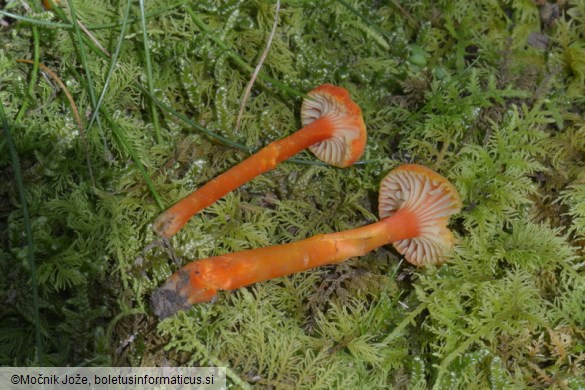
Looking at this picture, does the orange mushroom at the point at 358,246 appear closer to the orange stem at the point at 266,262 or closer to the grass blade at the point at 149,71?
the orange stem at the point at 266,262

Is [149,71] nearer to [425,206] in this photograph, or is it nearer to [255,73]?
[255,73]

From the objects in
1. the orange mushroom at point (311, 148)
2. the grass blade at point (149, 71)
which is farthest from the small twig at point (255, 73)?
the grass blade at point (149, 71)

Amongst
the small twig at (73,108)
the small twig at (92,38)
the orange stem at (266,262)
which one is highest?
the small twig at (92,38)

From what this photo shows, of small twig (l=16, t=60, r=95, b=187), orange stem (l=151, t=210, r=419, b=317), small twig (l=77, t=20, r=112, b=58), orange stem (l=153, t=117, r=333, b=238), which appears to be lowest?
orange stem (l=151, t=210, r=419, b=317)

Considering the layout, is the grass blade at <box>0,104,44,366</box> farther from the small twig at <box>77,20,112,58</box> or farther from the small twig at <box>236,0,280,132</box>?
the small twig at <box>236,0,280,132</box>

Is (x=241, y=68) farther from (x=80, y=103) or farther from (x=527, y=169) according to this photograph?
(x=527, y=169)

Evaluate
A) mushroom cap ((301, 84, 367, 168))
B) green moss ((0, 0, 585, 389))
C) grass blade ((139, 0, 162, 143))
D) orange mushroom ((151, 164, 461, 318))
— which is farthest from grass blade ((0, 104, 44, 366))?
mushroom cap ((301, 84, 367, 168))
